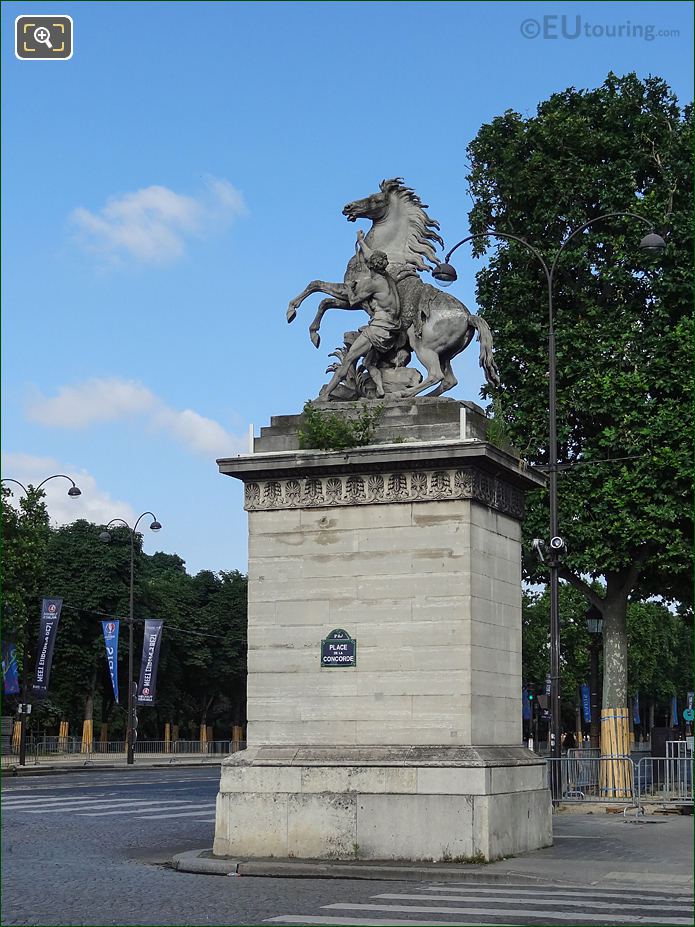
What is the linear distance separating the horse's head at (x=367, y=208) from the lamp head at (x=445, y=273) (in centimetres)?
124

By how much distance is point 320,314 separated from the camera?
816 inches

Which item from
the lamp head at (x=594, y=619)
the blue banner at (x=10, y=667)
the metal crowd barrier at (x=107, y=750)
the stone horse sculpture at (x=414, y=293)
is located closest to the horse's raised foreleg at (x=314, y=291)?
the stone horse sculpture at (x=414, y=293)

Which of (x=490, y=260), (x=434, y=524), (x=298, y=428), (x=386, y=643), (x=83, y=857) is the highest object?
(x=490, y=260)

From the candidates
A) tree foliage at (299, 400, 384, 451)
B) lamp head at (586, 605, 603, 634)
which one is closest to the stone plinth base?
tree foliage at (299, 400, 384, 451)

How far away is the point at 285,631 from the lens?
61.8 feet

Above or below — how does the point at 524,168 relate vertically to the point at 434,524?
above

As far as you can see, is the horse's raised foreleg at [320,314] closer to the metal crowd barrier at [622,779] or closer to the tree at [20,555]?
the metal crowd barrier at [622,779]

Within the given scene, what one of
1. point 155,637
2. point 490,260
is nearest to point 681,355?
point 490,260

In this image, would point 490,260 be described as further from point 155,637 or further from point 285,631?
point 155,637

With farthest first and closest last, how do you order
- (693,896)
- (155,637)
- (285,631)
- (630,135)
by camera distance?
(155,637), (630,135), (285,631), (693,896)

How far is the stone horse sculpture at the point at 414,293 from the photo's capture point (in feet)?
65.3

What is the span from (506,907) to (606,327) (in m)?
23.3

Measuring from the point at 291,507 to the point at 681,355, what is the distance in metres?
17.7

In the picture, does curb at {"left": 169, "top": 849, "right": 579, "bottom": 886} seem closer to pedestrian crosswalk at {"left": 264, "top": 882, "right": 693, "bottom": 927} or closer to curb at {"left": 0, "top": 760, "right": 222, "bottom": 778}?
pedestrian crosswalk at {"left": 264, "top": 882, "right": 693, "bottom": 927}
